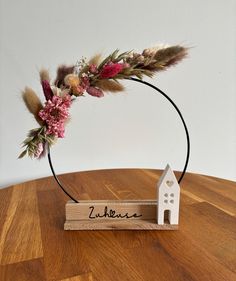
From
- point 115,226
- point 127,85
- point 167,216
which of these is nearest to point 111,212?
point 115,226

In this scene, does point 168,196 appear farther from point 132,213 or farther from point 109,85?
point 109,85

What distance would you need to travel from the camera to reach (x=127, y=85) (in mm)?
1467

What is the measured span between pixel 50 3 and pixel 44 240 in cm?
118

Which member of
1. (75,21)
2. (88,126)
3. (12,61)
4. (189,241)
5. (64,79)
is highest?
(75,21)

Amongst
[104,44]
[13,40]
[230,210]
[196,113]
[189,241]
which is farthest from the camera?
[196,113]

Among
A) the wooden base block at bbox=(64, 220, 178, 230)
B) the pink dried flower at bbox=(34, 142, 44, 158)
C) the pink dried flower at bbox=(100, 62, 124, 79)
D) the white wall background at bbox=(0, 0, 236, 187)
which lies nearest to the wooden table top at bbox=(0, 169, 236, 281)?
the wooden base block at bbox=(64, 220, 178, 230)

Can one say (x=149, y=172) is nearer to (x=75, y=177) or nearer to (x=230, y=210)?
(x=75, y=177)

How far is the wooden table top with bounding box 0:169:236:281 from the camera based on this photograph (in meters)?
0.53

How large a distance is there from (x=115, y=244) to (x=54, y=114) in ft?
1.18

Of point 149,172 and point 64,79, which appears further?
point 149,172

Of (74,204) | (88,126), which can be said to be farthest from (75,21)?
(74,204)

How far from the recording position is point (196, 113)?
5.15 feet

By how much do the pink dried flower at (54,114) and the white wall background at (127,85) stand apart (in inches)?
31.0

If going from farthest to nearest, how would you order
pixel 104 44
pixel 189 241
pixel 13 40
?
1. pixel 104 44
2. pixel 13 40
3. pixel 189 241
